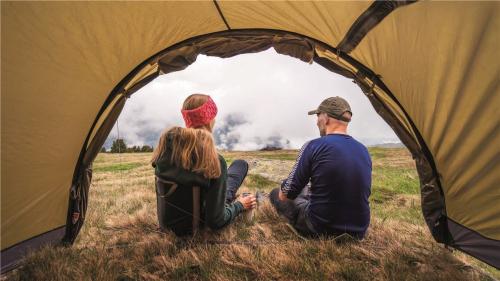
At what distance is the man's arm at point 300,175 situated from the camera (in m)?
3.38

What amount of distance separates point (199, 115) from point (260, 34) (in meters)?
1.58

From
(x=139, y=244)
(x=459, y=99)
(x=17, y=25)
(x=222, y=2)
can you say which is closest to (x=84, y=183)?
(x=139, y=244)

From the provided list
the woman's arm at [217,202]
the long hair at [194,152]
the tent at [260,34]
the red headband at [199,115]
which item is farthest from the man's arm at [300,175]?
the tent at [260,34]

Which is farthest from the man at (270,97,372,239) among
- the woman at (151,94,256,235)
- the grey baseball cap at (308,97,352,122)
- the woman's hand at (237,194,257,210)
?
the woman at (151,94,256,235)

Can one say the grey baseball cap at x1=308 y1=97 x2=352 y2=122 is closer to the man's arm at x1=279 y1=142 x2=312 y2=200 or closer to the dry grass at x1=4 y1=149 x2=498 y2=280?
the man's arm at x1=279 y1=142 x2=312 y2=200

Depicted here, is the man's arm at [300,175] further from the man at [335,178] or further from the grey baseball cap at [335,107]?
the grey baseball cap at [335,107]

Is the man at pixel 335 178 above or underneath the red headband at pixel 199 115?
underneath

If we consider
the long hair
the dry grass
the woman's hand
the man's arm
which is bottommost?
the dry grass

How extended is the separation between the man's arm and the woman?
73 centimetres

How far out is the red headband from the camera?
346 cm

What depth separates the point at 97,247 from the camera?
10.8 feet

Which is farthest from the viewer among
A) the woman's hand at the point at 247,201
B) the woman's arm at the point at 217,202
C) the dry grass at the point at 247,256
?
the woman's hand at the point at 247,201

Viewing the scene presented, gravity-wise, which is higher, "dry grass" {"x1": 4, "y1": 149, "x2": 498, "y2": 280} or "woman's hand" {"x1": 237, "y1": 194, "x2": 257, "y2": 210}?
"woman's hand" {"x1": 237, "y1": 194, "x2": 257, "y2": 210}

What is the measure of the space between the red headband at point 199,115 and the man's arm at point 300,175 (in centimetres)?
114
